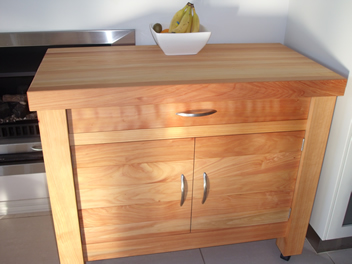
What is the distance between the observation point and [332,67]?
1.26 meters

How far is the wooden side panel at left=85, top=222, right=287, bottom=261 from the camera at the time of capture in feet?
4.14

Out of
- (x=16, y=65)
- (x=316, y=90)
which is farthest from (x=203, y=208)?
(x=16, y=65)

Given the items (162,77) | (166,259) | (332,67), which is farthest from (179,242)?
(332,67)

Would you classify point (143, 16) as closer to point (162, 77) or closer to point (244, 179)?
point (162, 77)

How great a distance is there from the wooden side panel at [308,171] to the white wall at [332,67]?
92mm

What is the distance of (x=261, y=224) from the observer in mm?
1333

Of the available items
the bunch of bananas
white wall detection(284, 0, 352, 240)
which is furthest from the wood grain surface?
white wall detection(284, 0, 352, 240)

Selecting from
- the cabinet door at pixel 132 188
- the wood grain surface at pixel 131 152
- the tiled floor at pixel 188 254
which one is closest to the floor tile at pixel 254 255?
the tiled floor at pixel 188 254

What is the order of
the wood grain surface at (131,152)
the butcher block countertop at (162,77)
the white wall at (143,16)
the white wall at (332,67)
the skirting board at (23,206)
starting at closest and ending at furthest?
the butcher block countertop at (162,77) < the wood grain surface at (131,152) < the white wall at (332,67) < the white wall at (143,16) < the skirting board at (23,206)

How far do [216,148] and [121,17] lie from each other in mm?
706

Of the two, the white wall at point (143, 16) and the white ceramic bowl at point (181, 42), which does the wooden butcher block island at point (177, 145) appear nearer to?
the white ceramic bowl at point (181, 42)

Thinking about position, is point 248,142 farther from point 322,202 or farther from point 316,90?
point 322,202

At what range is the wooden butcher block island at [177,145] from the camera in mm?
1032

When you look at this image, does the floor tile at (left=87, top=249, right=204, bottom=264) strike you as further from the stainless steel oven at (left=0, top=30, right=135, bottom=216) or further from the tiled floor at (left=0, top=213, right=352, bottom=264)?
the stainless steel oven at (left=0, top=30, right=135, bottom=216)
